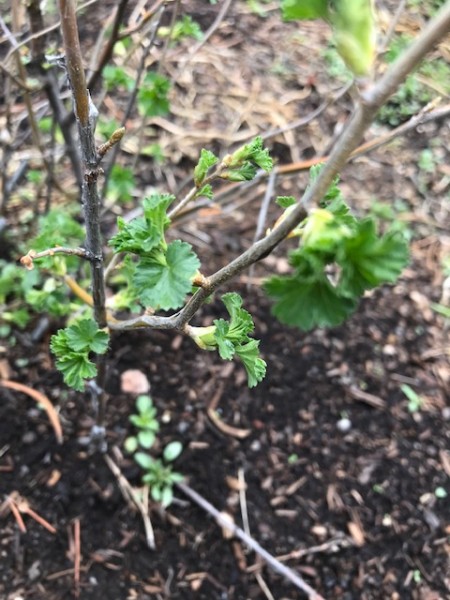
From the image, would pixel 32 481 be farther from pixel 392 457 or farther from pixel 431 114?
pixel 431 114

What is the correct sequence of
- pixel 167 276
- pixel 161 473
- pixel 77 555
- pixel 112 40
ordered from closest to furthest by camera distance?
pixel 167 276 → pixel 112 40 → pixel 77 555 → pixel 161 473

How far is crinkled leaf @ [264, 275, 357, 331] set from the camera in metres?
0.54

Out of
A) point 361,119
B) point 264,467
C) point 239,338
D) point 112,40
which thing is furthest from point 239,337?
point 264,467

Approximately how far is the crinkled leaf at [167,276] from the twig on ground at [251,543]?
886mm

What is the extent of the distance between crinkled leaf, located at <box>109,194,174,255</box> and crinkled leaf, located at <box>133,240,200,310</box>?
2 cm

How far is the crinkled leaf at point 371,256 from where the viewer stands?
1.66 ft

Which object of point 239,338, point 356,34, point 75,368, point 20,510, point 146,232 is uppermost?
point 356,34

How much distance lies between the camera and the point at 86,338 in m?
0.91

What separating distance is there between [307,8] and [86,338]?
57 centimetres

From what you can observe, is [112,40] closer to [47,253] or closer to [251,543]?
[47,253]

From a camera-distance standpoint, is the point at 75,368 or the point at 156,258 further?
the point at 75,368

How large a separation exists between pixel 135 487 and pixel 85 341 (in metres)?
0.70

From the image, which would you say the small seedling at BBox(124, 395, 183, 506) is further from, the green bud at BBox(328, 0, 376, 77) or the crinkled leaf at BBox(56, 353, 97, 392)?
the green bud at BBox(328, 0, 376, 77)

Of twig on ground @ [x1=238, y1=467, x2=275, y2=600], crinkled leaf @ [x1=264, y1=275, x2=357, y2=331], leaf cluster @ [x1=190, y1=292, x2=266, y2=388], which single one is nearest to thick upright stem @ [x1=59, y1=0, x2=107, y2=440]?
leaf cluster @ [x1=190, y1=292, x2=266, y2=388]
